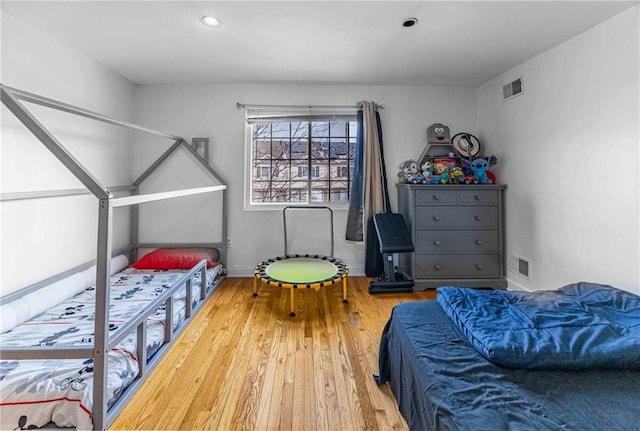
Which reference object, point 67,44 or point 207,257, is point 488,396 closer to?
point 207,257

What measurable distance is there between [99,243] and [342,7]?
2026mm

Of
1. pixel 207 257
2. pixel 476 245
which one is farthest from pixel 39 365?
pixel 476 245

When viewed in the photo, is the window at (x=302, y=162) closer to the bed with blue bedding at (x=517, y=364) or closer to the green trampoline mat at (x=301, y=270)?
the green trampoline mat at (x=301, y=270)

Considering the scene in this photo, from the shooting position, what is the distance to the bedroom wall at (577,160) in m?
1.99

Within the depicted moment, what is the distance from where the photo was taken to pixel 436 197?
3150 millimetres

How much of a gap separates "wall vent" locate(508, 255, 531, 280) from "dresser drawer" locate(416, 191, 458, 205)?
2.89 ft

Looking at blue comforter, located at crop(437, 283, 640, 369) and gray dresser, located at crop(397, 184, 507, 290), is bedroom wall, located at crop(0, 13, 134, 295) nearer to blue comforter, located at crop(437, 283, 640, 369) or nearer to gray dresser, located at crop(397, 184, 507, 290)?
blue comforter, located at crop(437, 283, 640, 369)

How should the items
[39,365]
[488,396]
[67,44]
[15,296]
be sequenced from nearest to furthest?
[488,396], [39,365], [15,296], [67,44]

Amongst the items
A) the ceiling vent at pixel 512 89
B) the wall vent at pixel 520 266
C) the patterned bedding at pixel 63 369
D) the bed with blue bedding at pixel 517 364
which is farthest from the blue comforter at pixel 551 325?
the ceiling vent at pixel 512 89

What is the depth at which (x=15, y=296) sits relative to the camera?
2.01 m

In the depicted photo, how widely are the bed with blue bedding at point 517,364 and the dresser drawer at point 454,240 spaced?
154 centimetres

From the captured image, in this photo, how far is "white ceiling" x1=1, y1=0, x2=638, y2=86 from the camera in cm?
197

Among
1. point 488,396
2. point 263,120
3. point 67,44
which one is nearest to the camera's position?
point 488,396

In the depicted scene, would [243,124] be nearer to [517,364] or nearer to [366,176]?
[366,176]
